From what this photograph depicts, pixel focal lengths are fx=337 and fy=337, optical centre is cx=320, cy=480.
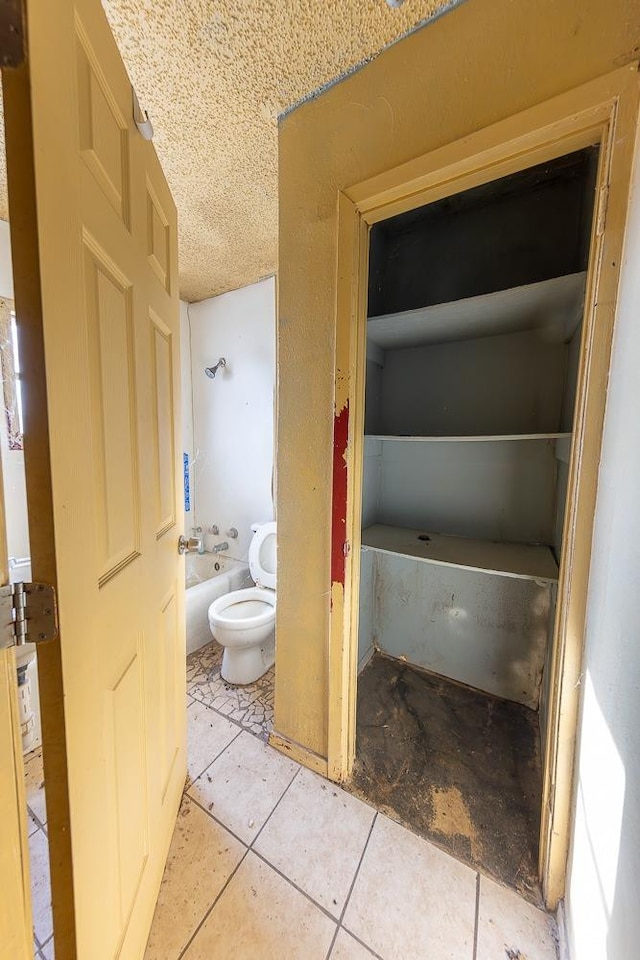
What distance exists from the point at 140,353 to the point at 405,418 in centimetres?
136

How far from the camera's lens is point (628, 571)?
2.02 feet

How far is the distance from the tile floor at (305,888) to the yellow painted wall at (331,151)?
25 centimetres

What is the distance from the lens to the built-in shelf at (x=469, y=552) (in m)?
1.28

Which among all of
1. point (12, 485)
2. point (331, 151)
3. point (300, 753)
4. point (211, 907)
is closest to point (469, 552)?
point (300, 753)

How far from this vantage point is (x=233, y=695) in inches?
69.1

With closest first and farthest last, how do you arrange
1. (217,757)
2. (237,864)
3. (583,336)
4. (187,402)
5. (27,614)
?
(27,614) < (583,336) < (237,864) < (217,757) < (187,402)

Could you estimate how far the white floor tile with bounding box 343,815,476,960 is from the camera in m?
0.88

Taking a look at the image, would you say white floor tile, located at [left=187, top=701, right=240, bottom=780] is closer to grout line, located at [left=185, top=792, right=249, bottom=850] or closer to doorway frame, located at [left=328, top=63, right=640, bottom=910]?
grout line, located at [left=185, top=792, right=249, bottom=850]

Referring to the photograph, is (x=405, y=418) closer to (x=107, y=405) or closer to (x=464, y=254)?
(x=464, y=254)

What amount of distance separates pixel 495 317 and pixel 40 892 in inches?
97.3

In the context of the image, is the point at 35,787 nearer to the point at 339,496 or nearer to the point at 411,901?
the point at 411,901

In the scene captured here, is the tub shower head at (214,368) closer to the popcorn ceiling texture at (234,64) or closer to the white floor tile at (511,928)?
the popcorn ceiling texture at (234,64)

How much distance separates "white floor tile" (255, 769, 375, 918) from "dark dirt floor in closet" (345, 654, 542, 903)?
10 centimetres

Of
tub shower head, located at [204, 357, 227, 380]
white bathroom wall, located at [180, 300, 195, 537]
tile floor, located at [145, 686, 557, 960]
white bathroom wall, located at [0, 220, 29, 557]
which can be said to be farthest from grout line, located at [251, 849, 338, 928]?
tub shower head, located at [204, 357, 227, 380]
